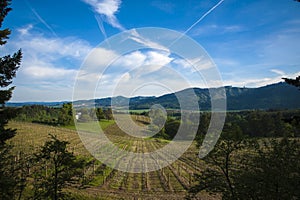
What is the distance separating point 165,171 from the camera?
2788 centimetres

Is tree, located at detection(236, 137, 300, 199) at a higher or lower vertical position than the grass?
higher

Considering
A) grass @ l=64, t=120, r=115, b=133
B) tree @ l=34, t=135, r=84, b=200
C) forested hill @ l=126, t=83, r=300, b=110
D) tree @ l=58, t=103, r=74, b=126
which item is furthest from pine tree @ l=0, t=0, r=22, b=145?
forested hill @ l=126, t=83, r=300, b=110

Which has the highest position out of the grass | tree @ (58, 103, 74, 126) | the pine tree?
the pine tree

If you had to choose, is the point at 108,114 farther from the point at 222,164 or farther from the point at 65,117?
the point at 222,164

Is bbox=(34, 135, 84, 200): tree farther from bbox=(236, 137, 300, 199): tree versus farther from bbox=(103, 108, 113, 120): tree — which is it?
bbox=(103, 108, 113, 120): tree

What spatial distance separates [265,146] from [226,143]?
1545 millimetres

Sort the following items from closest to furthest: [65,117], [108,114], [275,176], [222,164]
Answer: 1. [275,176]
2. [222,164]
3. [65,117]
4. [108,114]

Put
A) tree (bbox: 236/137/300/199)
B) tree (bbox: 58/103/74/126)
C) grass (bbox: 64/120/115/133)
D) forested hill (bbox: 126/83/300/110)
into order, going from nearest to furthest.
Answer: tree (bbox: 236/137/300/199)
grass (bbox: 64/120/115/133)
tree (bbox: 58/103/74/126)
forested hill (bbox: 126/83/300/110)

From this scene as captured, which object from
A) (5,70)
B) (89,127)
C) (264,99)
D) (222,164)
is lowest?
(89,127)

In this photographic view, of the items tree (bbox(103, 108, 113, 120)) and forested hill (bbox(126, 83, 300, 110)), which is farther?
forested hill (bbox(126, 83, 300, 110))

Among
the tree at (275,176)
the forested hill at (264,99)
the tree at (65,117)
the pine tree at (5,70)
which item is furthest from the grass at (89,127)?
the tree at (275,176)

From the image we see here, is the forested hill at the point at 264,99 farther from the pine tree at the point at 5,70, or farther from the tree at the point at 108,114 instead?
the pine tree at the point at 5,70

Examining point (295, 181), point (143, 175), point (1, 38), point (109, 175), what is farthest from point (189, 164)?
point (1, 38)

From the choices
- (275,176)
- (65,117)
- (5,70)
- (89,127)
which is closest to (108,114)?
(89,127)
